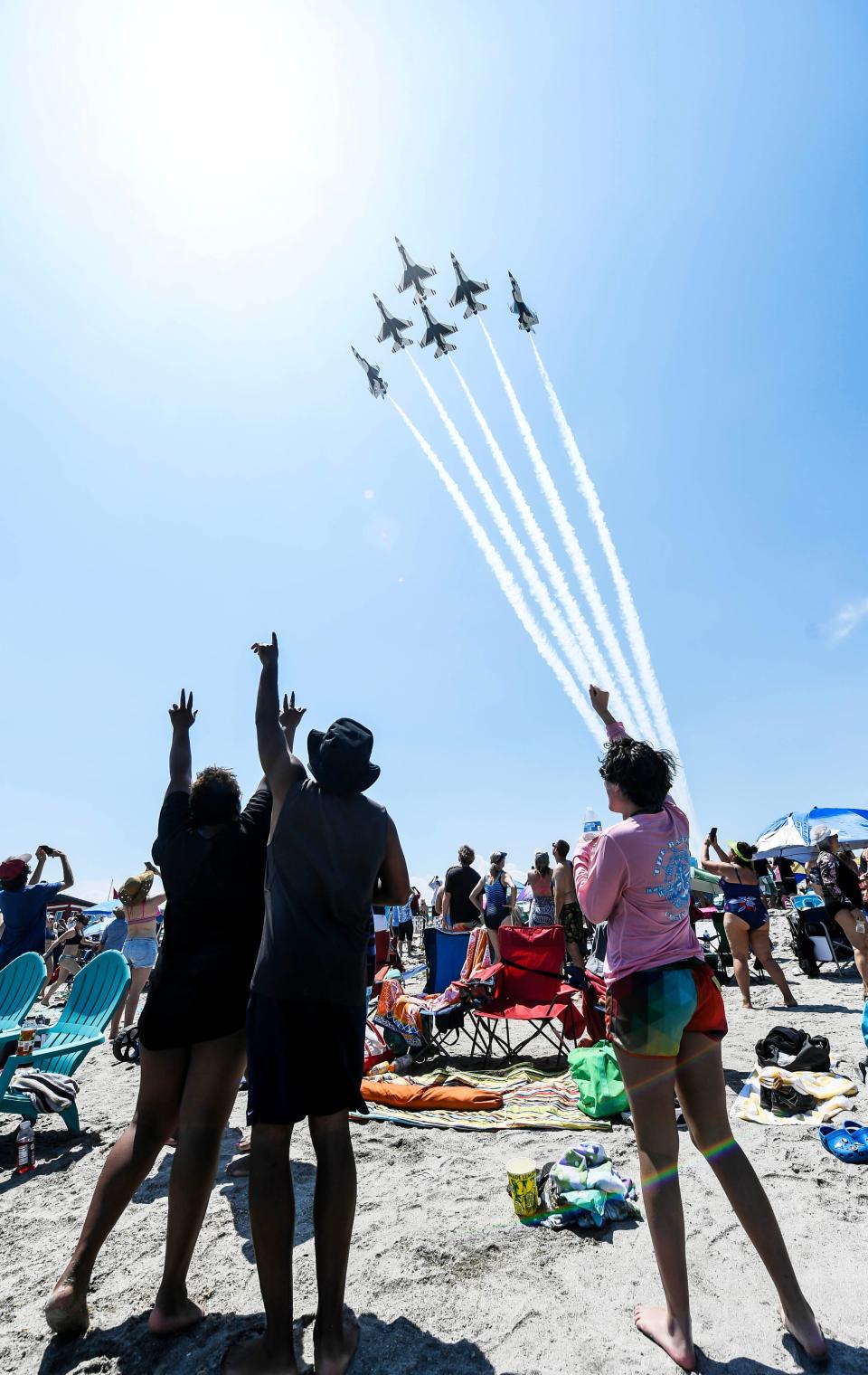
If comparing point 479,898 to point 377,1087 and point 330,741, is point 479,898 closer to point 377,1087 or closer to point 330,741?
point 377,1087

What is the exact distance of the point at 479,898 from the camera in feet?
30.8

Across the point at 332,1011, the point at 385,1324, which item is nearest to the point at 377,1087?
the point at 385,1324

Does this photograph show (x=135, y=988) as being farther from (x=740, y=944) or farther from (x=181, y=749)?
(x=740, y=944)

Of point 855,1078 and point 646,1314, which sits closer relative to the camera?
point 646,1314

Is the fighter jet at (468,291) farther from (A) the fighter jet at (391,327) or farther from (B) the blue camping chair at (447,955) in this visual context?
(B) the blue camping chair at (447,955)

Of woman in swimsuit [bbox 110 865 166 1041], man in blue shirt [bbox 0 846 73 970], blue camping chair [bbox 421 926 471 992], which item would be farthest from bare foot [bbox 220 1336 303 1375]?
blue camping chair [bbox 421 926 471 992]

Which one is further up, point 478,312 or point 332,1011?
point 478,312

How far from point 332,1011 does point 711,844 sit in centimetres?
703

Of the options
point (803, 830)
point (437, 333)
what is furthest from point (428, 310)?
point (803, 830)

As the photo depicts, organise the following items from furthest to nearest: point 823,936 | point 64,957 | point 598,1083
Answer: point 64,957
point 823,936
point 598,1083

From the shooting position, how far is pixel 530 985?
646 centimetres

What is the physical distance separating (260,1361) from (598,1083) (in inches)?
126

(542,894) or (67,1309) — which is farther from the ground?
(542,894)

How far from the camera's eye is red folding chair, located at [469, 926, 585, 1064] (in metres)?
6.18
